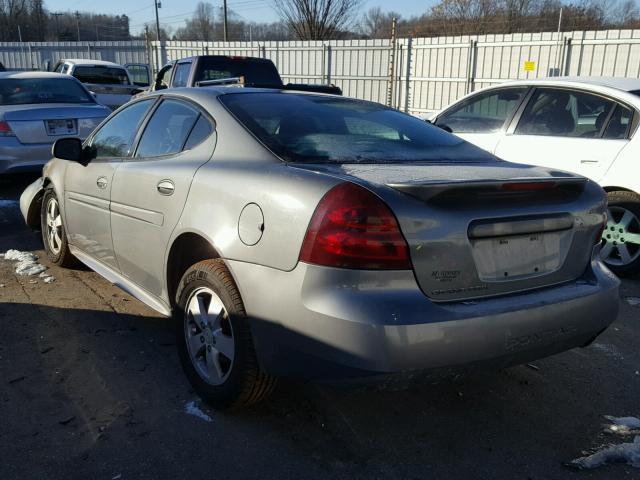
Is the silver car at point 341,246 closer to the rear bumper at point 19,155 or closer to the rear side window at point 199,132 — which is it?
the rear side window at point 199,132

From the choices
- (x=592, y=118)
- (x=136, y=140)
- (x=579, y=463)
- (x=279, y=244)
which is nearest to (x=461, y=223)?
(x=279, y=244)

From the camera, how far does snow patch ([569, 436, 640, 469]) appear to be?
257cm

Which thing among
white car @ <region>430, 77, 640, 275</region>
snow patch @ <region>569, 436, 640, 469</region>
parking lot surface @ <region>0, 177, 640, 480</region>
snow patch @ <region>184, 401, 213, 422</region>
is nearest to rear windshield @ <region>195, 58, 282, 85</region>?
white car @ <region>430, 77, 640, 275</region>

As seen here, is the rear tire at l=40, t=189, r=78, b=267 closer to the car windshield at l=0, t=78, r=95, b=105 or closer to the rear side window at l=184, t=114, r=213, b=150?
the rear side window at l=184, t=114, r=213, b=150

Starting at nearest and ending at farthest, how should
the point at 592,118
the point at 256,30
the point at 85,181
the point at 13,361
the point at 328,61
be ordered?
the point at 13,361, the point at 85,181, the point at 592,118, the point at 328,61, the point at 256,30

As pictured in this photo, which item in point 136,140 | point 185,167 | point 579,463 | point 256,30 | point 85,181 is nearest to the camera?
point 579,463

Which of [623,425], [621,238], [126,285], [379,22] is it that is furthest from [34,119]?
[379,22]

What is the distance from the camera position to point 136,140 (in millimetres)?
3768

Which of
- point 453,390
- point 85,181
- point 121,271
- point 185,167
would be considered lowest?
point 453,390

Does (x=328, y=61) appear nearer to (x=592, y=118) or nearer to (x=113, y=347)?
(x=592, y=118)

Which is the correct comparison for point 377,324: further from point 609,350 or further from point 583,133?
point 583,133

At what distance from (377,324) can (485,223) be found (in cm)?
64

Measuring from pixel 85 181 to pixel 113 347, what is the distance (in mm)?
1276

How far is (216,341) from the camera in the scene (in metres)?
2.86
